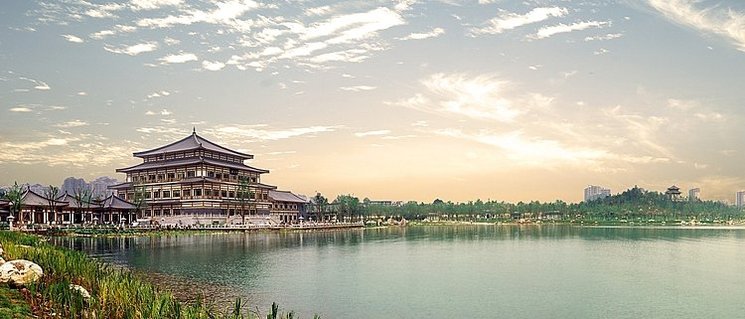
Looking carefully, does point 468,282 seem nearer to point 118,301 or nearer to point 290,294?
point 290,294

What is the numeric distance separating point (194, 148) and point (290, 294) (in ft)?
223

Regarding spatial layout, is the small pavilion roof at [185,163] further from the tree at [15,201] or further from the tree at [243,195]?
the tree at [15,201]

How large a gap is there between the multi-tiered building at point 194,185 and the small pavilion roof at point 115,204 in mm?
1864

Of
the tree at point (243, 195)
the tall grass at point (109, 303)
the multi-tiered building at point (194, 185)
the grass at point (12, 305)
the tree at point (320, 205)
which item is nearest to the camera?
the tall grass at point (109, 303)

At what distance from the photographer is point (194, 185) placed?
83.8m

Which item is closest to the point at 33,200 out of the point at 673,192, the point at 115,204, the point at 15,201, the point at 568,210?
the point at 15,201

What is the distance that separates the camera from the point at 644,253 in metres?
46.4

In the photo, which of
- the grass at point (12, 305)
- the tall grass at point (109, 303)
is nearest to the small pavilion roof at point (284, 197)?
the tall grass at point (109, 303)

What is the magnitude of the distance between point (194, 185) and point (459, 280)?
62.4m

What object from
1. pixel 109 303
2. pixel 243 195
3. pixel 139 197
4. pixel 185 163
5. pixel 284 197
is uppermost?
pixel 185 163

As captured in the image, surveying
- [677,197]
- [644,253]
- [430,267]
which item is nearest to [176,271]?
[430,267]

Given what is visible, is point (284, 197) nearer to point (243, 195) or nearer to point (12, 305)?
point (243, 195)

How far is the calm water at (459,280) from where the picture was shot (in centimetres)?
2105

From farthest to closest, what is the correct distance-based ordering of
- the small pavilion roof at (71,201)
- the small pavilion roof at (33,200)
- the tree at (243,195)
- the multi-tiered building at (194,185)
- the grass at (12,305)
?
the tree at (243,195) < the multi-tiered building at (194,185) < the small pavilion roof at (71,201) < the small pavilion roof at (33,200) < the grass at (12,305)
